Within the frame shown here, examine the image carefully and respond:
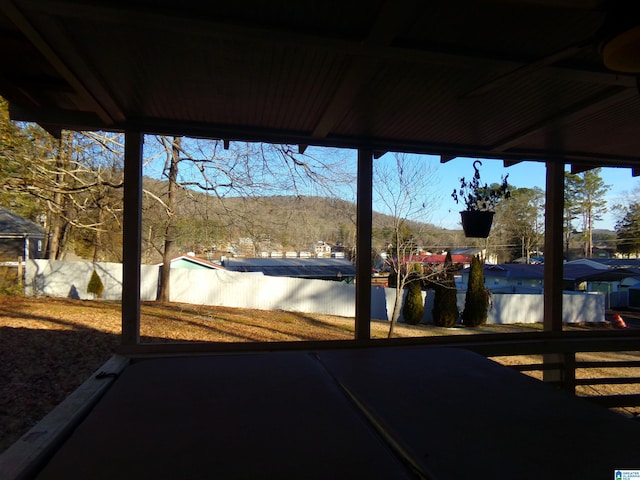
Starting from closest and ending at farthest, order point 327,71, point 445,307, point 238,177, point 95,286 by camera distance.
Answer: point 327,71, point 238,177, point 95,286, point 445,307

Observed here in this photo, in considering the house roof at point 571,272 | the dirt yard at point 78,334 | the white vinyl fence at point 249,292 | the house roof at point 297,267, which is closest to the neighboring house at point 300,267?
the house roof at point 297,267

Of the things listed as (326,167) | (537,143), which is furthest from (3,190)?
(537,143)

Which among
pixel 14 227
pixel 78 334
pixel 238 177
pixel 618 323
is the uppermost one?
pixel 238 177

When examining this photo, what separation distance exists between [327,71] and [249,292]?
8619 millimetres

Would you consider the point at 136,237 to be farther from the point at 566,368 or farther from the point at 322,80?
the point at 566,368

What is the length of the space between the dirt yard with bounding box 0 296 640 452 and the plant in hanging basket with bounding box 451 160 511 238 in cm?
415

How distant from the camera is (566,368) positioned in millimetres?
3092

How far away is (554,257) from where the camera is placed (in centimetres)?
307

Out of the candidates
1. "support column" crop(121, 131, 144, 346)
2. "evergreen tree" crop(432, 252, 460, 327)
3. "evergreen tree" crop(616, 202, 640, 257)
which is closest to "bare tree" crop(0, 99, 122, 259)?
"support column" crop(121, 131, 144, 346)

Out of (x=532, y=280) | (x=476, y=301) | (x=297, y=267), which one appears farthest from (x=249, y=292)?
Answer: (x=532, y=280)

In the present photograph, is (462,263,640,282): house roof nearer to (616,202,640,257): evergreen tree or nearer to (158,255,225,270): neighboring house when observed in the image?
(616,202,640,257): evergreen tree

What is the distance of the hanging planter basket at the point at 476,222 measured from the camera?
110 inches

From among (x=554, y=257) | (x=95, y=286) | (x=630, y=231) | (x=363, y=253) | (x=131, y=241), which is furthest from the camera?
(x=630, y=231)

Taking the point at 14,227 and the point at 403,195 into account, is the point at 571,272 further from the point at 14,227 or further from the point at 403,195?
the point at 14,227
